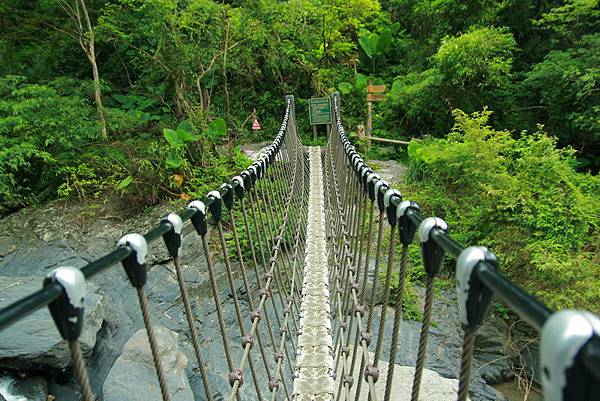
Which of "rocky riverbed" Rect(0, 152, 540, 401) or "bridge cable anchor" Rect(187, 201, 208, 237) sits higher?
"bridge cable anchor" Rect(187, 201, 208, 237)

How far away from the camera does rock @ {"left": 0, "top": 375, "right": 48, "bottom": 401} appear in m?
2.12

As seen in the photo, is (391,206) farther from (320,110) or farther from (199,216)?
(320,110)

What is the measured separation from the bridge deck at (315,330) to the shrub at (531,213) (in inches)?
61.8

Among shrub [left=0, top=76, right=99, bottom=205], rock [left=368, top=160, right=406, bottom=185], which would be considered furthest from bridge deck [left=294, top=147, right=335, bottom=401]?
shrub [left=0, top=76, right=99, bottom=205]

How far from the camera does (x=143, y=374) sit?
2133 millimetres

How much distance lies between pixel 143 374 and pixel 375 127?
5829mm

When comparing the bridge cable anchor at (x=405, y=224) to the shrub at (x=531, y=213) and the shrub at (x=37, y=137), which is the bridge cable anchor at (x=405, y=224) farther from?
the shrub at (x=37, y=137)

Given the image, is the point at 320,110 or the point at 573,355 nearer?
the point at 573,355

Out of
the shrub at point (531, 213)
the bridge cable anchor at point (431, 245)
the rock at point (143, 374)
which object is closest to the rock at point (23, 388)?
the rock at point (143, 374)

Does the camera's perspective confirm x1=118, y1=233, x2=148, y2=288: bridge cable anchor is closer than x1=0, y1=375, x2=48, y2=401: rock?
Yes

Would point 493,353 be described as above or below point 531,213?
below

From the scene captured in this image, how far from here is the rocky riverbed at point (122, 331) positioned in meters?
2.18

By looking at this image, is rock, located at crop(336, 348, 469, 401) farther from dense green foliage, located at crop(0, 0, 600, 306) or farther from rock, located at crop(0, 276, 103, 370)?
rock, located at crop(0, 276, 103, 370)

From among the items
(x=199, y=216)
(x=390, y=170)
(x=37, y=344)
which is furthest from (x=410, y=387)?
(x=390, y=170)
